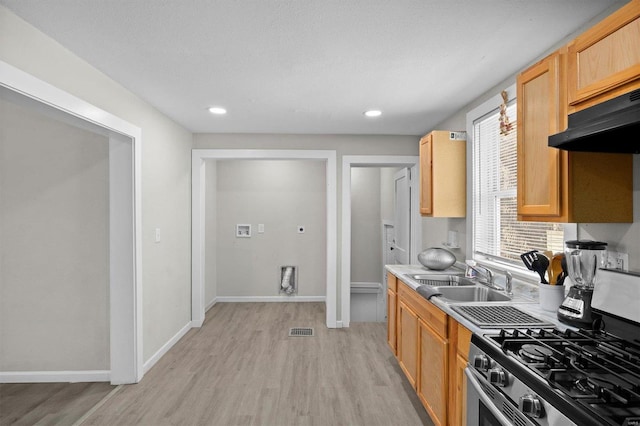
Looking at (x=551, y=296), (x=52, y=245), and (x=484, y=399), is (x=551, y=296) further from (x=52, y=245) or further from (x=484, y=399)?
(x=52, y=245)

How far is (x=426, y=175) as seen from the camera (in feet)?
10.7

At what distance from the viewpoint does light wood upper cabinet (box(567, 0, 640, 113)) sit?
120 cm

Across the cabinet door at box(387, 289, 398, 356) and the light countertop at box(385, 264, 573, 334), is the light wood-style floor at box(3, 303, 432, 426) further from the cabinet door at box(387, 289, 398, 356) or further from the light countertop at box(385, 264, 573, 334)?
the light countertop at box(385, 264, 573, 334)

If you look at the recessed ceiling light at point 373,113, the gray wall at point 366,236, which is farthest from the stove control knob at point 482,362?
the gray wall at point 366,236

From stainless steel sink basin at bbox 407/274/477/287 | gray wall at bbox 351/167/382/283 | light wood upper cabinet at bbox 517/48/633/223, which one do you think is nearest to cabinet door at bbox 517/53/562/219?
light wood upper cabinet at bbox 517/48/633/223

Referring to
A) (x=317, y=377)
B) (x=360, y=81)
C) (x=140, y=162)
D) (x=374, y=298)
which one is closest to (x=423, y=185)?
(x=360, y=81)

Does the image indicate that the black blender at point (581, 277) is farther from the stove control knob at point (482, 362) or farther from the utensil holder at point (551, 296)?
the stove control knob at point (482, 362)

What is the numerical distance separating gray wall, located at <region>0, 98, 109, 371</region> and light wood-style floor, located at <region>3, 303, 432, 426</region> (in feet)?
2.20

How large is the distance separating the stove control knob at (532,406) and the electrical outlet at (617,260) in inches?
36.2

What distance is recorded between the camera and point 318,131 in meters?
4.16

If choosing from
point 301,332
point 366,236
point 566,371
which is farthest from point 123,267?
point 366,236

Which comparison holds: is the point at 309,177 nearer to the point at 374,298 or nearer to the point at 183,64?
the point at 374,298

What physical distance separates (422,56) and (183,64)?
1588 millimetres

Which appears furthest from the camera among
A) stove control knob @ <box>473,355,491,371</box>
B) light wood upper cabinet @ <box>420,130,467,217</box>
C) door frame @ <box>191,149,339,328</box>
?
door frame @ <box>191,149,339,328</box>
